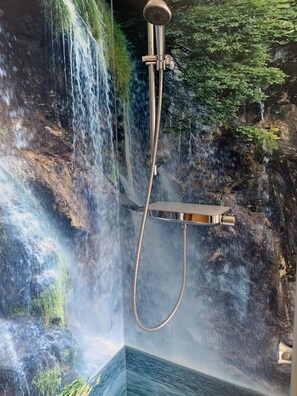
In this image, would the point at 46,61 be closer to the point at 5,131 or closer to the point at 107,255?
the point at 5,131

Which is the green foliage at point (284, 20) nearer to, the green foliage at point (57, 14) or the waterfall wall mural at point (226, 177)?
the waterfall wall mural at point (226, 177)

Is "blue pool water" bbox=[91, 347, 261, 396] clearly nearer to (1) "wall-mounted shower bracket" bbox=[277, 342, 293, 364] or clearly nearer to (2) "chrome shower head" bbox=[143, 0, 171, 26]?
(1) "wall-mounted shower bracket" bbox=[277, 342, 293, 364]

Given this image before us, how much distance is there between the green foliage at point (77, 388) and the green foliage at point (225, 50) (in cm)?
109

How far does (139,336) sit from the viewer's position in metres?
1.62

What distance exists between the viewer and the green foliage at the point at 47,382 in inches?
42.2

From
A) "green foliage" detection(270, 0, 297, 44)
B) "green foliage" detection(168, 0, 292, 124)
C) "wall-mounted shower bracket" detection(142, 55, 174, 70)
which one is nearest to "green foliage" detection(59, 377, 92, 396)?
"green foliage" detection(168, 0, 292, 124)

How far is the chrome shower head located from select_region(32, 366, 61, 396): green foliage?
3.81 feet

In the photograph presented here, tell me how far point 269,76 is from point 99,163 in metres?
0.70

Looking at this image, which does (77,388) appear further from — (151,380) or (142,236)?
(142,236)

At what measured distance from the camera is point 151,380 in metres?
1.61

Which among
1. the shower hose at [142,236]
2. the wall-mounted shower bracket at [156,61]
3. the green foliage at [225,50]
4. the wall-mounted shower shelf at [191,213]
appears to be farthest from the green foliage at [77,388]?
the wall-mounted shower bracket at [156,61]

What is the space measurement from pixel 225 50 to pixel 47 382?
4.18ft

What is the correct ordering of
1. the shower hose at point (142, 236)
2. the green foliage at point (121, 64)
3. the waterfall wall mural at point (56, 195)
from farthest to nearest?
the green foliage at point (121, 64), the shower hose at point (142, 236), the waterfall wall mural at point (56, 195)

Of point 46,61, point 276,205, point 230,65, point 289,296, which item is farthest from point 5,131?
point 289,296
